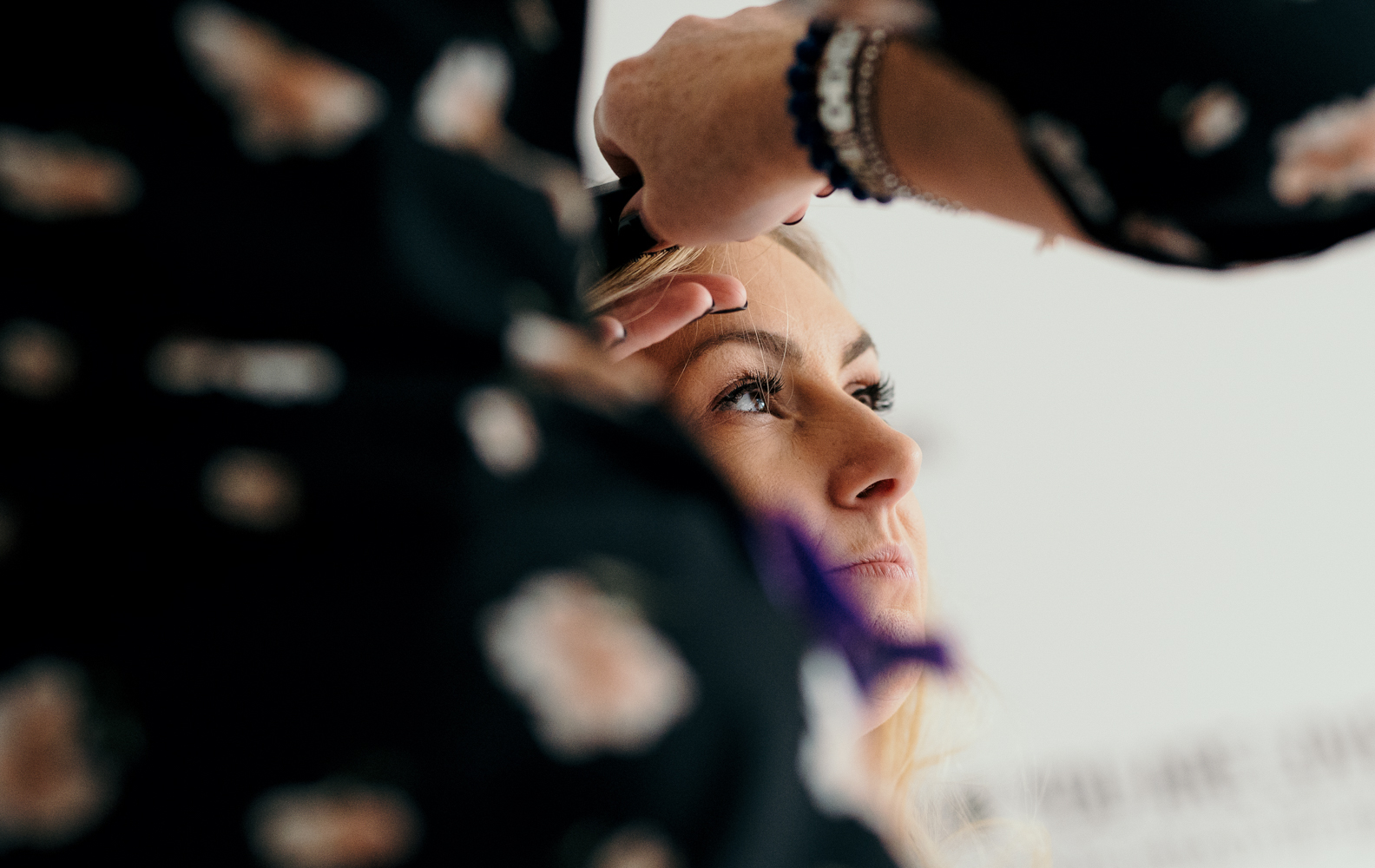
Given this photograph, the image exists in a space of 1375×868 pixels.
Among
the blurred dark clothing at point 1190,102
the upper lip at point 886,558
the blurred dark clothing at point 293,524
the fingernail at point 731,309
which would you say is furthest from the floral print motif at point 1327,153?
the upper lip at point 886,558

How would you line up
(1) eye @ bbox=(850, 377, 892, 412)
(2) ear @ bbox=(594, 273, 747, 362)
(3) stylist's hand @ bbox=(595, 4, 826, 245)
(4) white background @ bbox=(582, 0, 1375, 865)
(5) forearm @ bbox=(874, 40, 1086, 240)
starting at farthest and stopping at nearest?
1. (4) white background @ bbox=(582, 0, 1375, 865)
2. (1) eye @ bbox=(850, 377, 892, 412)
3. (2) ear @ bbox=(594, 273, 747, 362)
4. (3) stylist's hand @ bbox=(595, 4, 826, 245)
5. (5) forearm @ bbox=(874, 40, 1086, 240)

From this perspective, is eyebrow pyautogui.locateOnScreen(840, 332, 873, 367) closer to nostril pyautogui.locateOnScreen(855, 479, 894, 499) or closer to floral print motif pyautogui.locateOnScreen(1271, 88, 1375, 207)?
nostril pyautogui.locateOnScreen(855, 479, 894, 499)

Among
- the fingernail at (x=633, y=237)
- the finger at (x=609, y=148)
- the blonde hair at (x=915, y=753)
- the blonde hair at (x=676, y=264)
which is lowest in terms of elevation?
the blonde hair at (x=915, y=753)

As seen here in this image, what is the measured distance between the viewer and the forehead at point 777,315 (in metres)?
0.87

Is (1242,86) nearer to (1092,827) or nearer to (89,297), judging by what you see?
(89,297)

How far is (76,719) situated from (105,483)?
6 cm

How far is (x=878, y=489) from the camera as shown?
2.88 feet

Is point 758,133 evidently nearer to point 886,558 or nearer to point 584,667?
point 584,667

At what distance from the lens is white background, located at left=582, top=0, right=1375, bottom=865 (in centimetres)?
192

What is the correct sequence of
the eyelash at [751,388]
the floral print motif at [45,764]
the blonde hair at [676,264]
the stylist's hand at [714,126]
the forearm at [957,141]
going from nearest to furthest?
the floral print motif at [45,764] < the forearm at [957,141] < the stylist's hand at [714,126] < the blonde hair at [676,264] < the eyelash at [751,388]

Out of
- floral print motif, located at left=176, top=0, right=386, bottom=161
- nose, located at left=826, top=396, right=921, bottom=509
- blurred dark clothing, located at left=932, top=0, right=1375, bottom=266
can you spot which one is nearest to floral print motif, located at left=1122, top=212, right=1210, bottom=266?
blurred dark clothing, located at left=932, top=0, right=1375, bottom=266

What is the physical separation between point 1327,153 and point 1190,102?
55 millimetres

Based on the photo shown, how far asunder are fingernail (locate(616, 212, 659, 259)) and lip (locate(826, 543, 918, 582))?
383 mm

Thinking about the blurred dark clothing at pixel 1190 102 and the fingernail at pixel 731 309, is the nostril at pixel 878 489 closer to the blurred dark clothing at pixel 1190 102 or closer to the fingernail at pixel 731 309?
the fingernail at pixel 731 309
